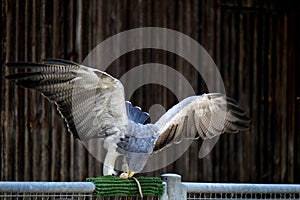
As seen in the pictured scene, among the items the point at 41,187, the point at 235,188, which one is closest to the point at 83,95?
the point at 235,188

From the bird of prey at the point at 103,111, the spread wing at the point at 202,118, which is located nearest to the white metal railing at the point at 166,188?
the bird of prey at the point at 103,111

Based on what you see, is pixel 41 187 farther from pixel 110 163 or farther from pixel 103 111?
pixel 103 111

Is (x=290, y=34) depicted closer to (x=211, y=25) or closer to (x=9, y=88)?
(x=211, y=25)

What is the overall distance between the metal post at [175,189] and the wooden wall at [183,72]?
373 centimetres

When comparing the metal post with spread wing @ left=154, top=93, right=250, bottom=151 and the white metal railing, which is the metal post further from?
spread wing @ left=154, top=93, right=250, bottom=151

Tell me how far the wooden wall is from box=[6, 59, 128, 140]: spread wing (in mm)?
2277

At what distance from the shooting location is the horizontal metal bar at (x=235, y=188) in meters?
5.59

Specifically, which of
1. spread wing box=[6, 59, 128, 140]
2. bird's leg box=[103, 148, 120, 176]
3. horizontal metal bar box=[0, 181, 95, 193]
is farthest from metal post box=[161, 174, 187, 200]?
spread wing box=[6, 59, 128, 140]

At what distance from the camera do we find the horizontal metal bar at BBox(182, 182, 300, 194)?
18.3 feet

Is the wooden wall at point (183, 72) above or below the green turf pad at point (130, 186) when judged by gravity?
above

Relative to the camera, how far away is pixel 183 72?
32.5ft

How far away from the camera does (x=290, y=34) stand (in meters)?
10.5

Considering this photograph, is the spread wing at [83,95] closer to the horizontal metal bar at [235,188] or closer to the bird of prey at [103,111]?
the bird of prey at [103,111]

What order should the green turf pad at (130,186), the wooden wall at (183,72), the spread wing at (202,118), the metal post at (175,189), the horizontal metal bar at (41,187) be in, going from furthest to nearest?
1. the wooden wall at (183,72)
2. the spread wing at (202,118)
3. the metal post at (175,189)
4. the green turf pad at (130,186)
5. the horizontal metal bar at (41,187)
